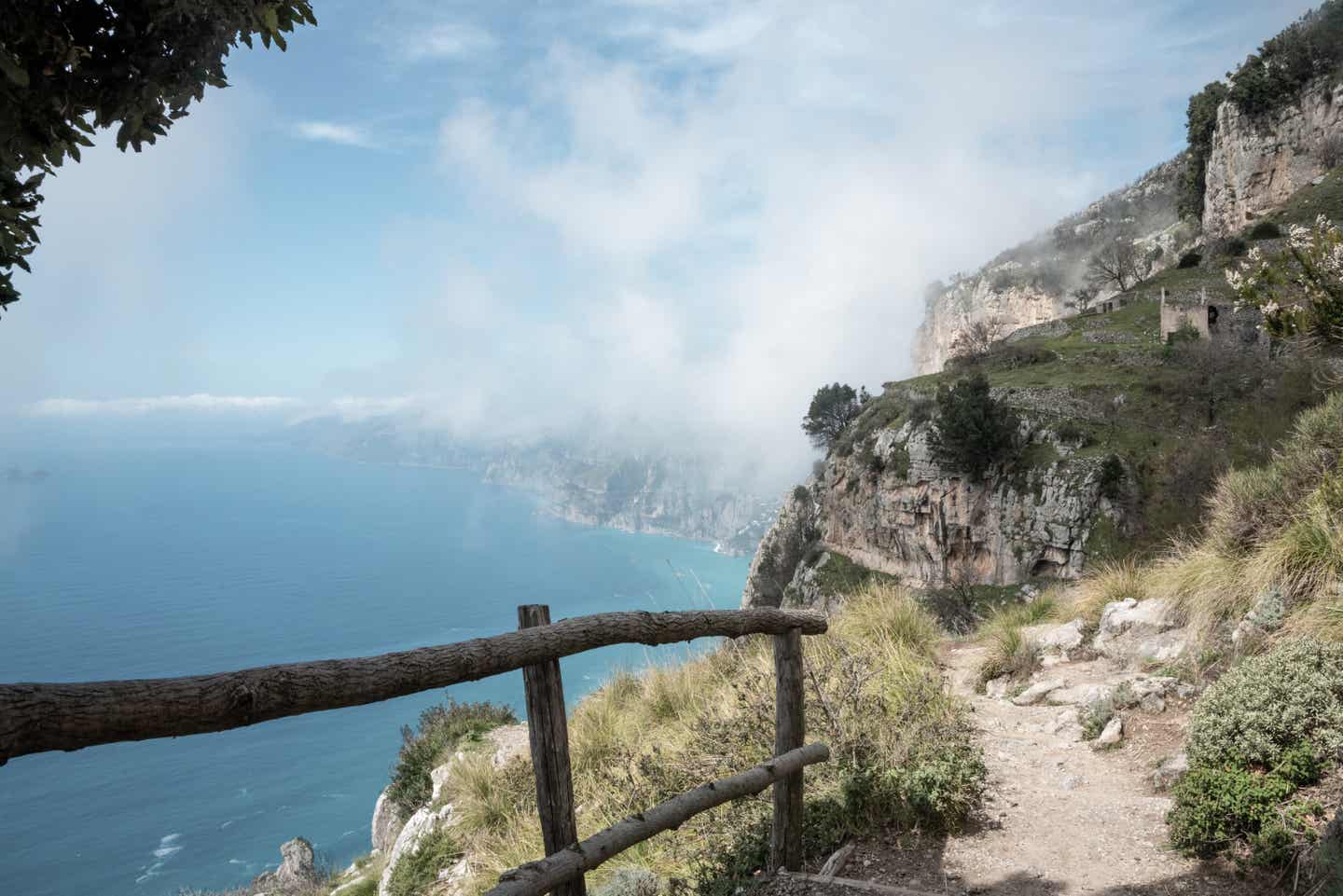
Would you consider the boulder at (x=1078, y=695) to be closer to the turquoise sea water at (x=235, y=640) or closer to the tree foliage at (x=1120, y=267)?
the turquoise sea water at (x=235, y=640)

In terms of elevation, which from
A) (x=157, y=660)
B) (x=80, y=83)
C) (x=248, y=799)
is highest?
(x=80, y=83)

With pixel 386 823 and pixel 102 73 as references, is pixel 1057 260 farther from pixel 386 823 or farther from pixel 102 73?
pixel 102 73

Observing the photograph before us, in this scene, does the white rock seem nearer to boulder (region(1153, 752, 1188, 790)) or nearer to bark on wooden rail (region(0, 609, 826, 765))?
boulder (region(1153, 752, 1188, 790))

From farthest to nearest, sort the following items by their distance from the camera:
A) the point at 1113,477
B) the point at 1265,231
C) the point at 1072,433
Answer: the point at 1265,231 → the point at 1072,433 → the point at 1113,477

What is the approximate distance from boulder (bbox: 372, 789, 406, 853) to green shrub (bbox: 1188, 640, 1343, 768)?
10728 millimetres

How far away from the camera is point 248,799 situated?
56469mm

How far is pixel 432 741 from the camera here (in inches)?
475

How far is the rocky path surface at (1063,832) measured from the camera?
3777 mm

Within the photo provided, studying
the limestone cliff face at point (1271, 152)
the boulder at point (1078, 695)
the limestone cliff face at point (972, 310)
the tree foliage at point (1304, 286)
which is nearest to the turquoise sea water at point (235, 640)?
the boulder at point (1078, 695)

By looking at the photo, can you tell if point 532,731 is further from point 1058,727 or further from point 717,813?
point 1058,727

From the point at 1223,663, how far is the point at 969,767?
8.69ft

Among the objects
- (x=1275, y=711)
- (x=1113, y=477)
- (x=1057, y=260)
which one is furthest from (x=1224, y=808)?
(x=1057, y=260)

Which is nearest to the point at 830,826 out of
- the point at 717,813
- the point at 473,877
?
the point at 717,813

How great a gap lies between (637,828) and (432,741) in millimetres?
10416
